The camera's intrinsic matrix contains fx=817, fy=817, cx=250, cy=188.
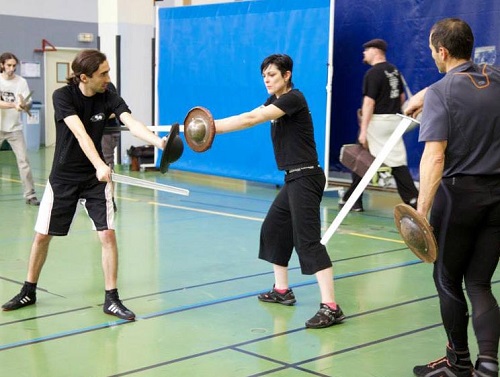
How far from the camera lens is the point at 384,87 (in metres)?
9.81

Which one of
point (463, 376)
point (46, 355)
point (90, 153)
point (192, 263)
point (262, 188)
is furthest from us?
point (262, 188)

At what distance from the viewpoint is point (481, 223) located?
4203mm

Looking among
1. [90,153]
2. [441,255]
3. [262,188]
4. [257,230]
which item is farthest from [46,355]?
[262,188]

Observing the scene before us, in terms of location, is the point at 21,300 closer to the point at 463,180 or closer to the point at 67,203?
the point at 67,203

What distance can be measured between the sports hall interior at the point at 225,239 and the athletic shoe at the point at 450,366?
18cm

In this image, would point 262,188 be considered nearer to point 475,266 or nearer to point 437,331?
Result: point 437,331

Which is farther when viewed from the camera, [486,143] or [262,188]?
[262,188]

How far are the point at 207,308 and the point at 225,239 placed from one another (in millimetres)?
2609

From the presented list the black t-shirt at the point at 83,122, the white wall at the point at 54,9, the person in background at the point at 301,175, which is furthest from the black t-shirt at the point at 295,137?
the white wall at the point at 54,9

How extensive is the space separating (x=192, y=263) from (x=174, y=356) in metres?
2.56

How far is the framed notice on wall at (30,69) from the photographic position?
64.4ft

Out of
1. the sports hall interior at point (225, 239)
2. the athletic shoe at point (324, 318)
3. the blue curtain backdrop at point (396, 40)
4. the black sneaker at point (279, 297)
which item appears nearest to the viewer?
the sports hall interior at point (225, 239)

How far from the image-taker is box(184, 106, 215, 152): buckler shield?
187 inches

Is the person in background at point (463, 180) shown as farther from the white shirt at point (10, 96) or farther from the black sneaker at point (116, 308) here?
the white shirt at point (10, 96)
